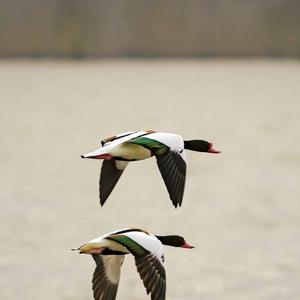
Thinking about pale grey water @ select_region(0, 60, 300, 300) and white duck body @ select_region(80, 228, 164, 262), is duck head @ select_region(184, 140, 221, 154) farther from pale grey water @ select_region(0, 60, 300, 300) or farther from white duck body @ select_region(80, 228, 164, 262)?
pale grey water @ select_region(0, 60, 300, 300)

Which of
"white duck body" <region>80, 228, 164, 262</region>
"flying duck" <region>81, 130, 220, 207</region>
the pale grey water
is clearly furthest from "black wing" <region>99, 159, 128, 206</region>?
the pale grey water

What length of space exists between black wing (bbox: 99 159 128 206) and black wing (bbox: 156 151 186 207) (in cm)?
9

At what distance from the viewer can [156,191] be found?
2758 centimetres

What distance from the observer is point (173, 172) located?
2.03 meters

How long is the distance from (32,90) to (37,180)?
56350mm

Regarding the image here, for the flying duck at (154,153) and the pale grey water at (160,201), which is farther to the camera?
the pale grey water at (160,201)

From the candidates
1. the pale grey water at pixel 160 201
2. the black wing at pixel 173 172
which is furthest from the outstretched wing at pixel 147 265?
the pale grey water at pixel 160 201

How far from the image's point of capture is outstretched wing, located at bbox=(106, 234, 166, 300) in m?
1.94

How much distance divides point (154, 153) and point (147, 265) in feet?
0.64

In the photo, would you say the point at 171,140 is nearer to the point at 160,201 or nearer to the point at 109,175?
the point at 109,175

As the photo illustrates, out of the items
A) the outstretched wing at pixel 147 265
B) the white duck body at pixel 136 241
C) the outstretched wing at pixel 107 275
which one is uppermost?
the white duck body at pixel 136 241

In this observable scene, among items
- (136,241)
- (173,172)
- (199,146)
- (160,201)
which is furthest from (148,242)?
(160,201)

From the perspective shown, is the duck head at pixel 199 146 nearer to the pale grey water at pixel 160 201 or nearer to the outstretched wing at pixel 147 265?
the outstretched wing at pixel 147 265

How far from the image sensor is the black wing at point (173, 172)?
1952 millimetres
